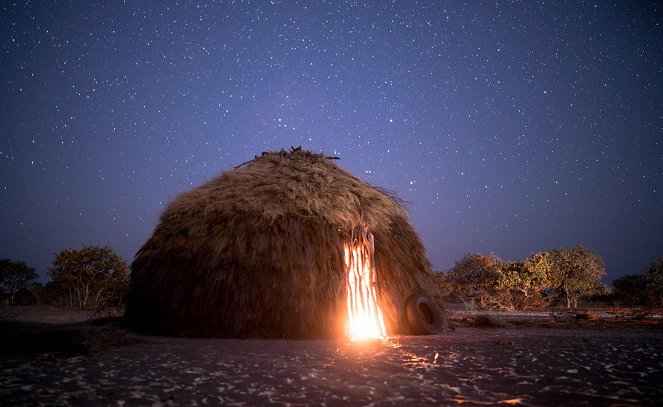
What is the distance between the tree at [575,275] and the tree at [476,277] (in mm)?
6476

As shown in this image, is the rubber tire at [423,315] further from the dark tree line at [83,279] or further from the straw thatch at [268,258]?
the dark tree line at [83,279]

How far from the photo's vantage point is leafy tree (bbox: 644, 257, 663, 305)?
987 inches

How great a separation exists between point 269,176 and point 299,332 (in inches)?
140

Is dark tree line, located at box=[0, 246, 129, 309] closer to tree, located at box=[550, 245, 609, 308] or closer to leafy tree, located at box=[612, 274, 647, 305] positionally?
tree, located at box=[550, 245, 609, 308]

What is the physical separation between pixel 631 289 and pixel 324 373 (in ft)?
133

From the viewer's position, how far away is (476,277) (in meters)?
25.9

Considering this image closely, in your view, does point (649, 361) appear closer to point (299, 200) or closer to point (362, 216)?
point (362, 216)

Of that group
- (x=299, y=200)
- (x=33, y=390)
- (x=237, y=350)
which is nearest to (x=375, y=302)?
(x=299, y=200)

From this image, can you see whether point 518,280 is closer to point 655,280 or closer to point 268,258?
point 655,280

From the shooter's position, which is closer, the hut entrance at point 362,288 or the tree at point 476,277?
the hut entrance at point 362,288

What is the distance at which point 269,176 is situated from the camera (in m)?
8.59

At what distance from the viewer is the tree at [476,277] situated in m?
25.2

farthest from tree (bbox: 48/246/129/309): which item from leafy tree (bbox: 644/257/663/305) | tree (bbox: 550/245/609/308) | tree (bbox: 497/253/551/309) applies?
leafy tree (bbox: 644/257/663/305)

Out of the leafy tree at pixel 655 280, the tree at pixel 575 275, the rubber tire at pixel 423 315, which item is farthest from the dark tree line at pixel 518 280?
the rubber tire at pixel 423 315
